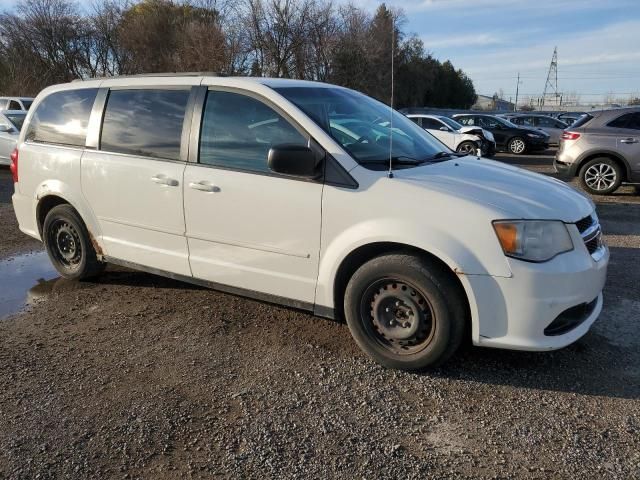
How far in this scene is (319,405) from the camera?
3123 millimetres

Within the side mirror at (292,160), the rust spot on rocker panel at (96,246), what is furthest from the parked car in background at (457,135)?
the side mirror at (292,160)

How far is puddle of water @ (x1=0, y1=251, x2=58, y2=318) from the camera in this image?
4.81 meters

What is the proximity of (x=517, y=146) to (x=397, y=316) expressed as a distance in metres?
18.9

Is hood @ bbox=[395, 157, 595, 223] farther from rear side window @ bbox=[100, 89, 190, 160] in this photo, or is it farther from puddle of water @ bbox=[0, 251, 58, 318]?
puddle of water @ bbox=[0, 251, 58, 318]

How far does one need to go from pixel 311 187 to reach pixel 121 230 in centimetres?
190

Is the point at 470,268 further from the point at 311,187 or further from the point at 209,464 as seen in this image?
the point at 209,464

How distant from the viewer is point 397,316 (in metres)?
3.44

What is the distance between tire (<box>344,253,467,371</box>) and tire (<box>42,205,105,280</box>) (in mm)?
2693

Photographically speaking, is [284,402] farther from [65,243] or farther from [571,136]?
[571,136]

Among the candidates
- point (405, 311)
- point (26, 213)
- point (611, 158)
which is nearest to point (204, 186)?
point (405, 311)

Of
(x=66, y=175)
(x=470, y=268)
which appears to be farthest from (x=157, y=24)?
(x=470, y=268)

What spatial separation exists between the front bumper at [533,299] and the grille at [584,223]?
0.37 feet

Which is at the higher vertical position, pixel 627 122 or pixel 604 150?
pixel 627 122

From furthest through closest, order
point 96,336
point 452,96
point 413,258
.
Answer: point 452,96 → point 96,336 → point 413,258
